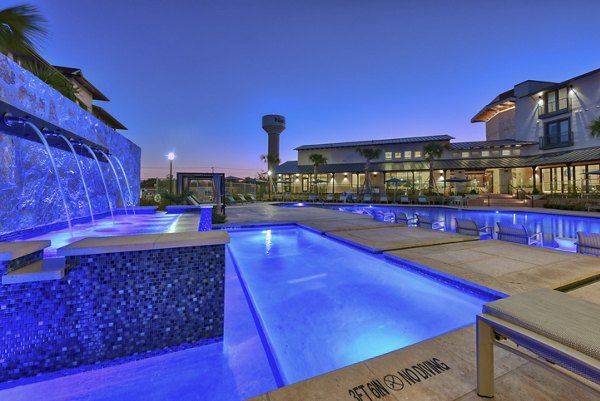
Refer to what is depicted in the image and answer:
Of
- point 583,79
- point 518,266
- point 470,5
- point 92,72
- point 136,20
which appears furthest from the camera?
point 583,79

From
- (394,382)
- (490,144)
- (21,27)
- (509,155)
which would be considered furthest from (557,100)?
(21,27)

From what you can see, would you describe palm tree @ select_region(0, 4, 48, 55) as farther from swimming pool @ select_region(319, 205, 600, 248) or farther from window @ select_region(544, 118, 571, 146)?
window @ select_region(544, 118, 571, 146)

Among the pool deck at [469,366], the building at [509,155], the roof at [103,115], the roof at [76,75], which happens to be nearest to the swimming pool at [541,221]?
the pool deck at [469,366]

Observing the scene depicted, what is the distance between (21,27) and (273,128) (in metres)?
44.8

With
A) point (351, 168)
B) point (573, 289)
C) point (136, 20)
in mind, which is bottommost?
point (573, 289)

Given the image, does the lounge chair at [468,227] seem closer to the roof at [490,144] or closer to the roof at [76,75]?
the roof at [76,75]

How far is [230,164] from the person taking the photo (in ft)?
164

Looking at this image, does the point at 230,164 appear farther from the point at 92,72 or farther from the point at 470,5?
the point at 470,5

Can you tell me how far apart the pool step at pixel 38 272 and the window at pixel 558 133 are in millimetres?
29881

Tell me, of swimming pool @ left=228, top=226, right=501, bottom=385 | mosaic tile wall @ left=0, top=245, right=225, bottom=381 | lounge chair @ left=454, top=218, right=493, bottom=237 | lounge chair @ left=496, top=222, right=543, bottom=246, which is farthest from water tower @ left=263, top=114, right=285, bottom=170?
mosaic tile wall @ left=0, top=245, right=225, bottom=381

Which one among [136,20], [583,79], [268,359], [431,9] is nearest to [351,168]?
[431,9]

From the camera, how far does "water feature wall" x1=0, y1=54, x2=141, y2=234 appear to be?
173 inches

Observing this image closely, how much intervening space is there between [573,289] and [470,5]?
19.9 metres

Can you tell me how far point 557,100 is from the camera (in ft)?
70.7
